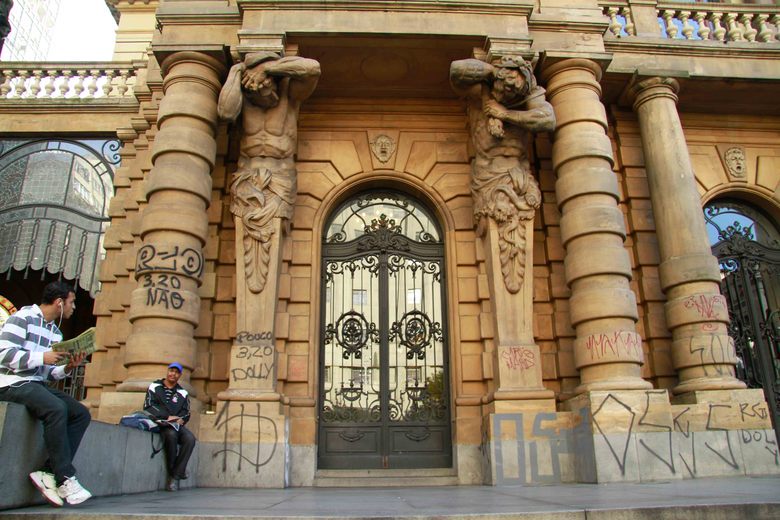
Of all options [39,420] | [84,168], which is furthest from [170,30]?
[39,420]

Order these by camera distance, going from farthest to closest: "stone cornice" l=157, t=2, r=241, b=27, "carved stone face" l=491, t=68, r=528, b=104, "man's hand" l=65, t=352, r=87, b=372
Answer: "stone cornice" l=157, t=2, r=241, b=27 < "carved stone face" l=491, t=68, r=528, b=104 < "man's hand" l=65, t=352, r=87, b=372

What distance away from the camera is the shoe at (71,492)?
15.3 ft

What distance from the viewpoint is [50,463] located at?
483cm

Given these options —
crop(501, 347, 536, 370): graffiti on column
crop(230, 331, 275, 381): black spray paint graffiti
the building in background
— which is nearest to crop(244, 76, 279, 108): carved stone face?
crop(230, 331, 275, 381): black spray paint graffiti

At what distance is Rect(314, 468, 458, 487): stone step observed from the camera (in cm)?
966

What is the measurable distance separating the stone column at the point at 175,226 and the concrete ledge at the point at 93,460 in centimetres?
156

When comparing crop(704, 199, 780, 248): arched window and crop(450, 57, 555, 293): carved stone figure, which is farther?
crop(704, 199, 780, 248): arched window

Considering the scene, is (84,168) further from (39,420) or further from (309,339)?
(39,420)

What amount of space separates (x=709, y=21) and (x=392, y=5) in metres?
7.18

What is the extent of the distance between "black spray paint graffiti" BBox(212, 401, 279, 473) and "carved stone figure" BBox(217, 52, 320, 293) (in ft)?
6.44

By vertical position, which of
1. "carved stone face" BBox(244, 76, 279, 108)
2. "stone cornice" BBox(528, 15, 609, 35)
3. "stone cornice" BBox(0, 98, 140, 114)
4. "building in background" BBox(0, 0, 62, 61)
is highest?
"building in background" BBox(0, 0, 62, 61)

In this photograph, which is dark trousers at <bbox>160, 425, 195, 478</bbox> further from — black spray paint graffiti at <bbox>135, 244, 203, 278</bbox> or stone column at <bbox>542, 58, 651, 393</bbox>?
stone column at <bbox>542, 58, 651, 393</bbox>

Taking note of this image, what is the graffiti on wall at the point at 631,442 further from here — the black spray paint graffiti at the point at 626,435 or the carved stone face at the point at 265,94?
the carved stone face at the point at 265,94

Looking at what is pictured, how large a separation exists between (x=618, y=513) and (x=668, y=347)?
23.1 feet
